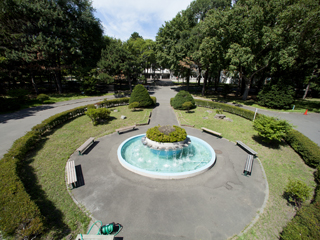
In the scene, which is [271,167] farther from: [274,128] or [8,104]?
[8,104]

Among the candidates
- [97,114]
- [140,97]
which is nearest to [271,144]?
[140,97]

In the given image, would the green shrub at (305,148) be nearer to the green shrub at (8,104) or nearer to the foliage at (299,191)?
the foliage at (299,191)

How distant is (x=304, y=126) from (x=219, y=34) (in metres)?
18.5

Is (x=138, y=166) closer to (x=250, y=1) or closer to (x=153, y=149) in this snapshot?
(x=153, y=149)

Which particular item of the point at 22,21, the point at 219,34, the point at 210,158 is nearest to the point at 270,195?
the point at 210,158

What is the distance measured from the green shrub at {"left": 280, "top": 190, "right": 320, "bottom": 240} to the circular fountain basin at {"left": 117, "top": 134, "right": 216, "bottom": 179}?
4.52m

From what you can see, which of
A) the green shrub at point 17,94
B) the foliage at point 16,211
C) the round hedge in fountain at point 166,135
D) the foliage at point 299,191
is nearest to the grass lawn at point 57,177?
the foliage at point 16,211

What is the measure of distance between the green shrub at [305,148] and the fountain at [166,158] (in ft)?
22.5

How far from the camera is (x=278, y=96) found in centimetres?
2306

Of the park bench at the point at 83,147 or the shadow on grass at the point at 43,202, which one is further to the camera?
the park bench at the point at 83,147

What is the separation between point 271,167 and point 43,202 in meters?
14.2

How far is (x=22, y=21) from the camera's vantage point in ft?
82.8

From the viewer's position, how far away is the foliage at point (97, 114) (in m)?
16.2

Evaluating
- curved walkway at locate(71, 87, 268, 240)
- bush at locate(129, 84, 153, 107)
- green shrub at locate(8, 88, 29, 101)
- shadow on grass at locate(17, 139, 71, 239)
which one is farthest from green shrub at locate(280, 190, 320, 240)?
green shrub at locate(8, 88, 29, 101)
